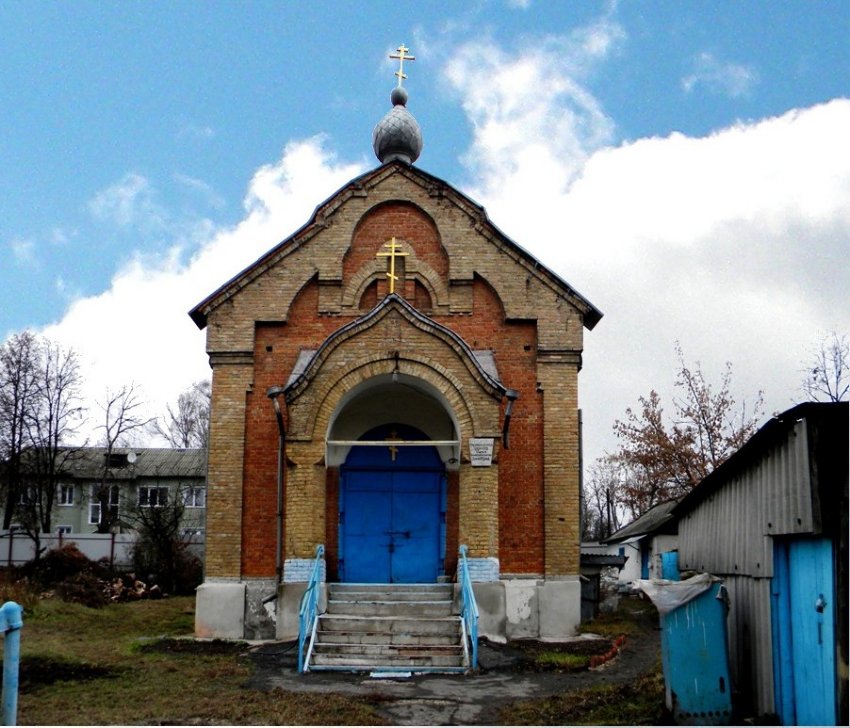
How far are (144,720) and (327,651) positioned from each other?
357 centimetres

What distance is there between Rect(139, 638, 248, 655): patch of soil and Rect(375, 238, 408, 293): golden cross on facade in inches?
239

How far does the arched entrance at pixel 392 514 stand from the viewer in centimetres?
1487

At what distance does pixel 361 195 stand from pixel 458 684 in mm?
8604

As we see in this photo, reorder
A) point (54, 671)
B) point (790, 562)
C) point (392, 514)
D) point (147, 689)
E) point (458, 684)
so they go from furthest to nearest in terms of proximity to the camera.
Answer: point (392, 514), point (54, 671), point (458, 684), point (147, 689), point (790, 562)

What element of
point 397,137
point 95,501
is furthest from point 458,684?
point 95,501

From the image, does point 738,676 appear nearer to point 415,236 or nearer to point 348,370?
point 348,370

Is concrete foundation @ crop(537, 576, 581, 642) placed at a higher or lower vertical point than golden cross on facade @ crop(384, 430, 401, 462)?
lower

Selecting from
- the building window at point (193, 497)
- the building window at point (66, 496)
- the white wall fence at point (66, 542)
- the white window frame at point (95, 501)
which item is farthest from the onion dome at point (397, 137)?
the building window at point (66, 496)

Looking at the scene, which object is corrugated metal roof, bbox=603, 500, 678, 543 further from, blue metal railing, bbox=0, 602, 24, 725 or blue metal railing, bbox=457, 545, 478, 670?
blue metal railing, bbox=0, 602, 24, 725

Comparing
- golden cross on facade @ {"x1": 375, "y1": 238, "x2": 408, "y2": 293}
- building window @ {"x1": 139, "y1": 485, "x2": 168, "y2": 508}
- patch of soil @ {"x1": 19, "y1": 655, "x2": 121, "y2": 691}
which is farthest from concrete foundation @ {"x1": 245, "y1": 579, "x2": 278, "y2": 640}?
building window @ {"x1": 139, "y1": 485, "x2": 168, "y2": 508}


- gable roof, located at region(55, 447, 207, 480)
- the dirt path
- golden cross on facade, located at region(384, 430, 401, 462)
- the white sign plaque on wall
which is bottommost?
the dirt path

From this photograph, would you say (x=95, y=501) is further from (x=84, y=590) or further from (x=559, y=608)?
(x=559, y=608)

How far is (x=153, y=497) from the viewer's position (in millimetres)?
31594

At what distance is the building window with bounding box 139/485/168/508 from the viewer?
3050cm
